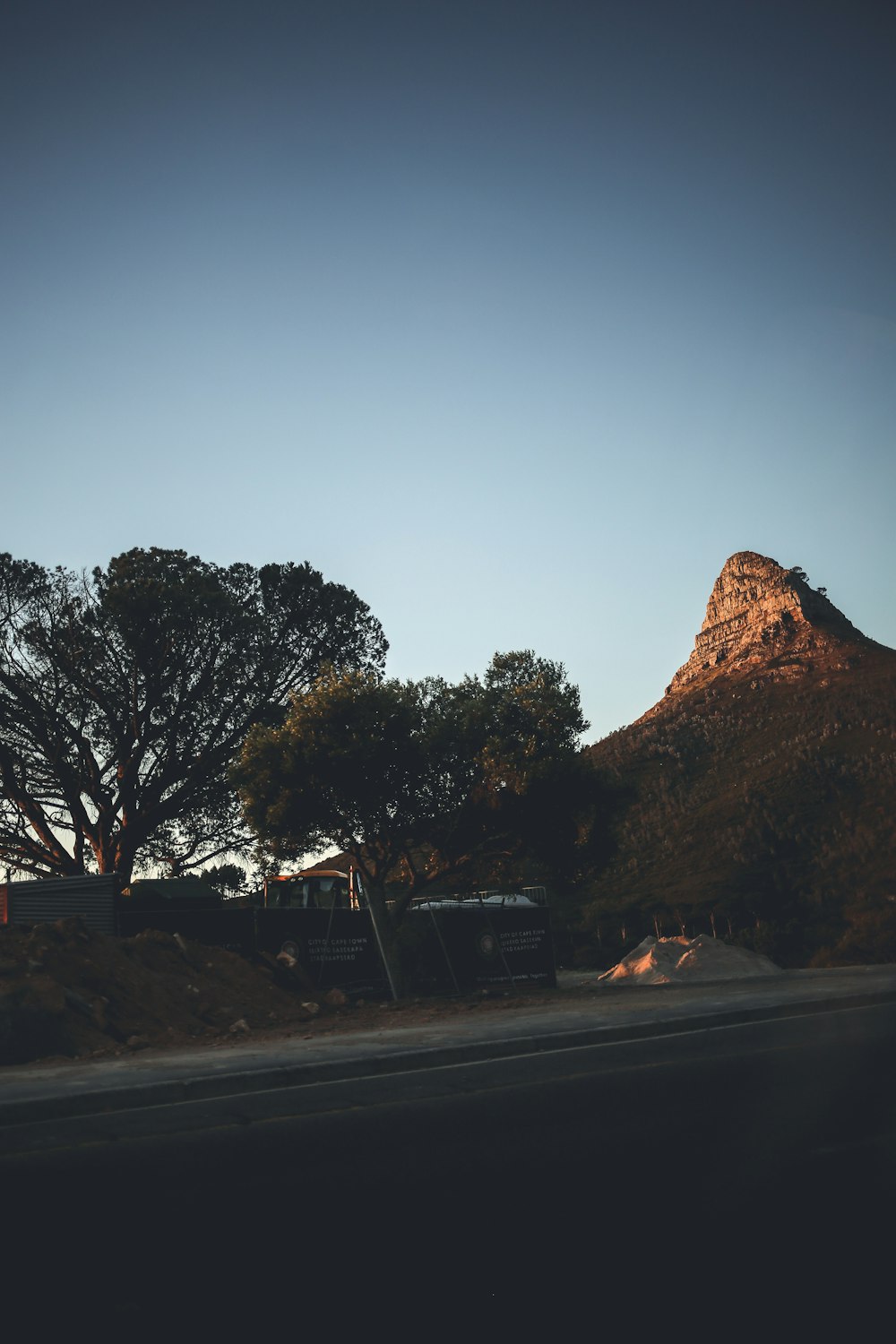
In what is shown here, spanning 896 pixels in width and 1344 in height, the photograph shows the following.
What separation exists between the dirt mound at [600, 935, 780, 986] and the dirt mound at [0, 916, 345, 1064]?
9.09 metres

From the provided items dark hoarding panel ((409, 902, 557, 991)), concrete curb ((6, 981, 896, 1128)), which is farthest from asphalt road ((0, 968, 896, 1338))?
dark hoarding panel ((409, 902, 557, 991))

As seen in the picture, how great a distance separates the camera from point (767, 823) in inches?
2002

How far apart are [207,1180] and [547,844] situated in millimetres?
18628

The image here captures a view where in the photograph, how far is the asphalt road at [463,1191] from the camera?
12.7ft

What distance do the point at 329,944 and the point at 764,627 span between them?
6663cm

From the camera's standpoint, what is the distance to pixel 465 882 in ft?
83.4

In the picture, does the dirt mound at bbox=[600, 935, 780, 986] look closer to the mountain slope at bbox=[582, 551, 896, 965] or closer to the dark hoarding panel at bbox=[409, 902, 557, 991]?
the dark hoarding panel at bbox=[409, 902, 557, 991]

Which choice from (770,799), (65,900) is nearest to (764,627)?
(770,799)

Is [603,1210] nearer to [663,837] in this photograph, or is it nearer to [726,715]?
[663,837]

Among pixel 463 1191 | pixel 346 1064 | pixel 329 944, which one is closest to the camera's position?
pixel 463 1191

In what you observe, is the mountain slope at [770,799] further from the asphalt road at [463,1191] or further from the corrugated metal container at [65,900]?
the asphalt road at [463,1191]

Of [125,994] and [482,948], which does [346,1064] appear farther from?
[482,948]

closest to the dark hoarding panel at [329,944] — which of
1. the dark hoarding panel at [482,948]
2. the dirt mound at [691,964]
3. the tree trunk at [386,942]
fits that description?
the tree trunk at [386,942]

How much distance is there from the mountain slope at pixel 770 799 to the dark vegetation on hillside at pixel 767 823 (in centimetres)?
10
